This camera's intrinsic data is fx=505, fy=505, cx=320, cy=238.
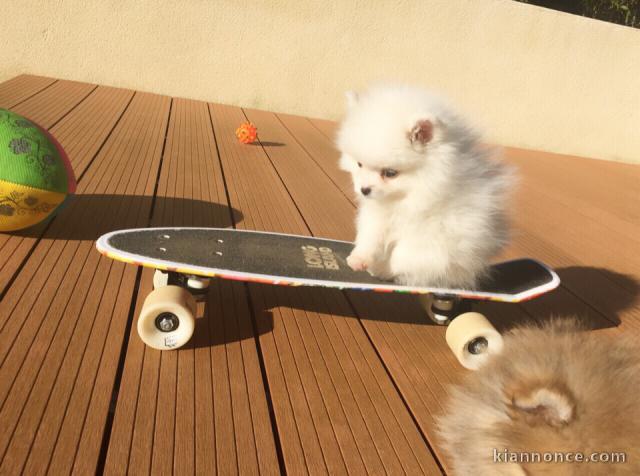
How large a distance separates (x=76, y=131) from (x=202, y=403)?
10.5 ft

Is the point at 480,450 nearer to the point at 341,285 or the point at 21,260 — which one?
the point at 341,285

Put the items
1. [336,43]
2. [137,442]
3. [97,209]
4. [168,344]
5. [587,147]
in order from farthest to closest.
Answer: [587,147]
[336,43]
[97,209]
[168,344]
[137,442]

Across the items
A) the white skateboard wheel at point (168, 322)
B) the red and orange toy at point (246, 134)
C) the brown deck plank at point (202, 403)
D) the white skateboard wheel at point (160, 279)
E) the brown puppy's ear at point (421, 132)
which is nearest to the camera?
the brown deck plank at point (202, 403)

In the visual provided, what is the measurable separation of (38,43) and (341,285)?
5.44m

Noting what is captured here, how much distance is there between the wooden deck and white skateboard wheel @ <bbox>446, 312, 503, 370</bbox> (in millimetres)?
70

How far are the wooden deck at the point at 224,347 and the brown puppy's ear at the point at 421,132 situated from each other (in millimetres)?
772

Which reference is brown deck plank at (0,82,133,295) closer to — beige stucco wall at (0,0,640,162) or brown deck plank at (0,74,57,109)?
brown deck plank at (0,74,57,109)

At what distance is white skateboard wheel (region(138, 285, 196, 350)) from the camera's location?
1.66 m

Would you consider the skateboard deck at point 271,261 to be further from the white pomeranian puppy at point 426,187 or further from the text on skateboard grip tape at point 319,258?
the white pomeranian puppy at point 426,187

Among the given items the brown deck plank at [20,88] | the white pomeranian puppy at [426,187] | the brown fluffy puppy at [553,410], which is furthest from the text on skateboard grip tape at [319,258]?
the brown deck plank at [20,88]

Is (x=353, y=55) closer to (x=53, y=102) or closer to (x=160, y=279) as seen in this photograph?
(x=53, y=102)

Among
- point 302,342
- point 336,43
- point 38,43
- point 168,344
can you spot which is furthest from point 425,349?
point 38,43

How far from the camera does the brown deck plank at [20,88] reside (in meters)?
4.31

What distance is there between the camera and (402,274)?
2.05m
